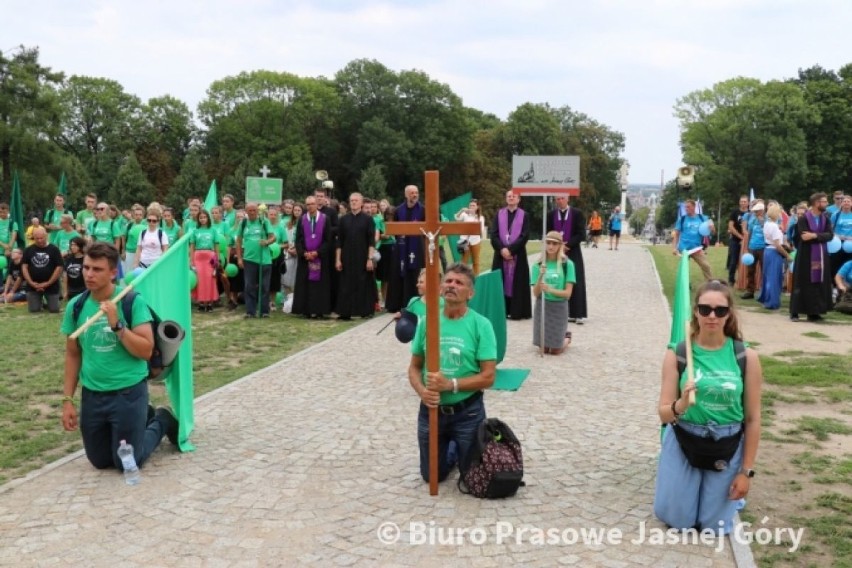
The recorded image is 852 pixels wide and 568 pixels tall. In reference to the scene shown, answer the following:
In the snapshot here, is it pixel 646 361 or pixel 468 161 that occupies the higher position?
pixel 468 161

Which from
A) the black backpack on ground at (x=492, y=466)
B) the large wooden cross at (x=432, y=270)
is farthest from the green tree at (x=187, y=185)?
the black backpack on ground at (x=492, y=466)

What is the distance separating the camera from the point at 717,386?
4258mm

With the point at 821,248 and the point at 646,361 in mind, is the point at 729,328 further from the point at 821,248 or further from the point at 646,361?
the point at 821,248

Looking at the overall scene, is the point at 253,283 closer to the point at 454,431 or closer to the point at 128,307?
the point at 128,307

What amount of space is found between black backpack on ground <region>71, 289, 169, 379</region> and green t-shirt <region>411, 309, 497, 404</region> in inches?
74.1

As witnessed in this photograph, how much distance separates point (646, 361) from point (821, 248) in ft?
17.4

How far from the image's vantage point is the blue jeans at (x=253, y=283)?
43.5 ft

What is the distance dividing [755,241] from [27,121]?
3544 cm

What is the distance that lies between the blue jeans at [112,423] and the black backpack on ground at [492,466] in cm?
225

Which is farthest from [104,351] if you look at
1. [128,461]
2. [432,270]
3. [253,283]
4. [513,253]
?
[513,253]

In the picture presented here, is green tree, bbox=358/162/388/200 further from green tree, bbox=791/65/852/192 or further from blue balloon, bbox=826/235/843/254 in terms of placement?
blue balloon, bbox=826/235/843/254

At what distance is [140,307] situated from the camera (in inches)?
210

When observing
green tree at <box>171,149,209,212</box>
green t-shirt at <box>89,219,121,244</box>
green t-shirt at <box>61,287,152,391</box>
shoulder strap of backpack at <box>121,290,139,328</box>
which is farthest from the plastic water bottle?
green tree at <box>171,149,209,212</box>

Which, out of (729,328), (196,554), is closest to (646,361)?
(729,328)
